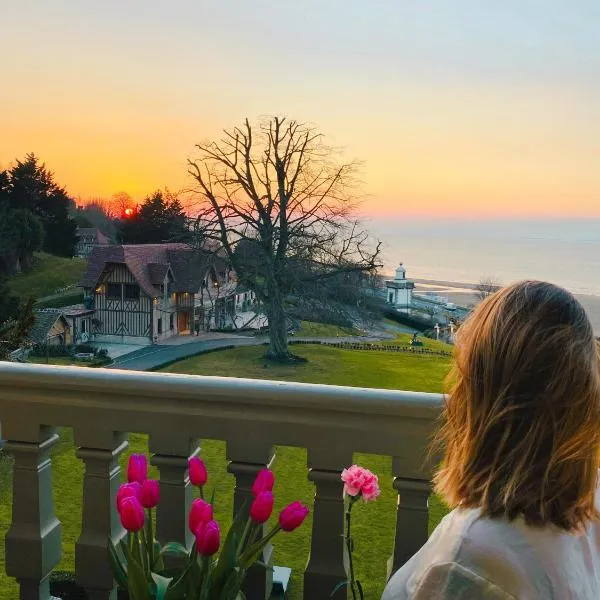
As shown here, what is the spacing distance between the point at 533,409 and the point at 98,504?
599mm

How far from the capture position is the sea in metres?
2.16

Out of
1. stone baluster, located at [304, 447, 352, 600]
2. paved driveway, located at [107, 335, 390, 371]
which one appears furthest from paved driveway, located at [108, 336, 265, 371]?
stone baluster, located at [304, 447, 352, 600]

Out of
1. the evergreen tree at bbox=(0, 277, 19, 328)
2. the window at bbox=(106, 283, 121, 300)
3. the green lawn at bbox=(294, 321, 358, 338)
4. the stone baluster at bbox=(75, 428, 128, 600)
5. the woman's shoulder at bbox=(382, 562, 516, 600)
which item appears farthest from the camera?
the green lawn at bbox=(294, 321, 358, 338)

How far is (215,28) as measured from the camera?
15.2 ft

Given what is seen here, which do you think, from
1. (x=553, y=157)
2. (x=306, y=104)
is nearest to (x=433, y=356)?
(x=553, y=157)

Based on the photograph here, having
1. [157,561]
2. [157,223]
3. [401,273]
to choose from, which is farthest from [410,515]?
[157,223]

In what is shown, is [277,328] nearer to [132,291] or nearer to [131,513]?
[132,291]

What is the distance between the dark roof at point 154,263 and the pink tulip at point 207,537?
4.30 meters

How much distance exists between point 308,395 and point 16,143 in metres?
5.24

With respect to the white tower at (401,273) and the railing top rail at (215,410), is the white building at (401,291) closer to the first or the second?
the white tower at (401,273)

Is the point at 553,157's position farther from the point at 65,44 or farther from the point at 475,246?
the point at 65,44

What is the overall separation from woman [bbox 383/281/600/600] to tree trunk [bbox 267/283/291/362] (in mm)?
5089

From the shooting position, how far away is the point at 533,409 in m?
0.48

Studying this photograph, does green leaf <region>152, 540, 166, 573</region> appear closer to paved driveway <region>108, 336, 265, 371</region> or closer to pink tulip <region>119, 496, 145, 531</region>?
pink tulip <region>119, 496, 145, 531</region>
